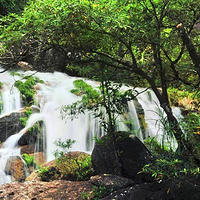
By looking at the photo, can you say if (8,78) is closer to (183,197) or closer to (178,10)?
(178,10)

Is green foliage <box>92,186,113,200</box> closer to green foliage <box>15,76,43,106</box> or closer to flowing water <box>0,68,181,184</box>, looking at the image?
flowing water <box>0,68,181,184</box>

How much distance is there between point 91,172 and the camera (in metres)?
4.59

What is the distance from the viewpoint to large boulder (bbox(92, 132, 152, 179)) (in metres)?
3.93

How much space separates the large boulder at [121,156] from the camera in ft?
12.9

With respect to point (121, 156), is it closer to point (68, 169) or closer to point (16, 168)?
point (68, 169)

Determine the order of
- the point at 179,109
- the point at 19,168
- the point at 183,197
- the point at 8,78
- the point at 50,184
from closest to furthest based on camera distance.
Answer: the point at 183,197
the point at 50,184
the point at 19,168
the point at 179,109
the point at 8,78

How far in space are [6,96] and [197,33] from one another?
23.1 feet

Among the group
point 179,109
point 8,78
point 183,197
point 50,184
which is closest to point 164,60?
point 183,197

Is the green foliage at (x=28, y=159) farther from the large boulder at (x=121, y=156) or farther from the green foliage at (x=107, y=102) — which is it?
the large boulder at (x=121, y=156)

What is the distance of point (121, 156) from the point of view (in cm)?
407


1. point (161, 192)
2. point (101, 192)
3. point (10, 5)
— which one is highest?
point (10, 5)

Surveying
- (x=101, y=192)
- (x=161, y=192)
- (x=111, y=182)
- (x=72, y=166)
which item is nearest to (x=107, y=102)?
(x=111, y=182)

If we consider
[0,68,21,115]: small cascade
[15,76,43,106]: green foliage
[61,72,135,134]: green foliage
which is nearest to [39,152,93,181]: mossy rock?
[61,72,135,134]: green foliage

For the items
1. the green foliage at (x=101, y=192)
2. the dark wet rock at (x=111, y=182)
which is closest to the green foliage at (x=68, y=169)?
the dark wet rock at (x=111, y=182)
